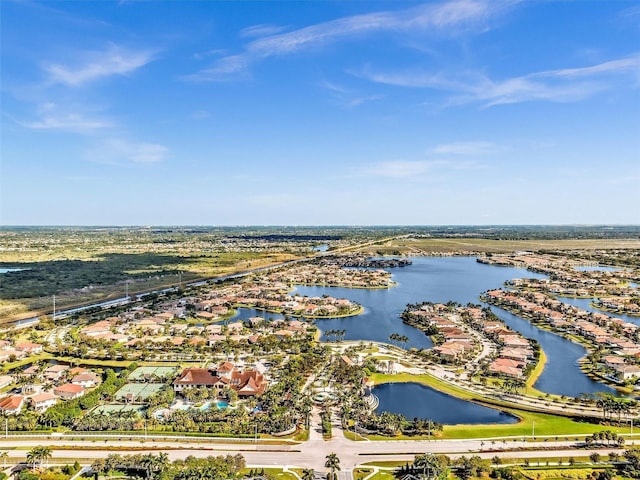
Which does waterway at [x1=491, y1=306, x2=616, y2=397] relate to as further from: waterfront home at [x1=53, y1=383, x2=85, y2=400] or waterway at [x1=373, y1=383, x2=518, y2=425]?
waterfront home at [x1=53, y1=383, x2=85, y2=400]

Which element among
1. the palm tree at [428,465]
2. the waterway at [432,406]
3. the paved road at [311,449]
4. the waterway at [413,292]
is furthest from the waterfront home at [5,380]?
the palm tree at [428,465]

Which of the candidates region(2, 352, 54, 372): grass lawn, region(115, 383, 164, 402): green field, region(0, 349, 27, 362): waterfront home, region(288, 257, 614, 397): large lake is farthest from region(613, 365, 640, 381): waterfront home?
region(0, 349, 27, 362): waterfront home

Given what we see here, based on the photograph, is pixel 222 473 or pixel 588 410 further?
pixel 588 410

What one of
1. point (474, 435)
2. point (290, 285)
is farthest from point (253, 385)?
point (290, 285)

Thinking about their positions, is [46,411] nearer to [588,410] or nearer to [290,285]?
[588,410]

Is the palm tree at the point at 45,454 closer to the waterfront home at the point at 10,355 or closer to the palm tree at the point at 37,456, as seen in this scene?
the palm tree at the point at 37,456
